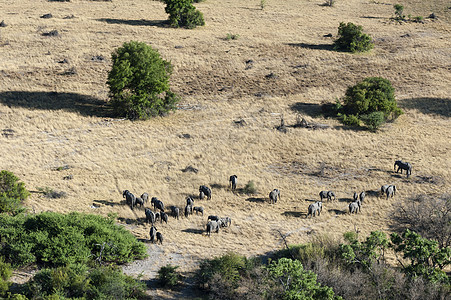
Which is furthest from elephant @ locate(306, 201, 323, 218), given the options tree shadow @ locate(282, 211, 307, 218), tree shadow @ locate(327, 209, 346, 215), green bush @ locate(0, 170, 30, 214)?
green bush @ locate(0, 170, 30, 214)

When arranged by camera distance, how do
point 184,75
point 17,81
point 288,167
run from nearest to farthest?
point 288,167 → point 17,81 → point 184,75

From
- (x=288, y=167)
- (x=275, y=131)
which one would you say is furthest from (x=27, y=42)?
(x=288, y=167)

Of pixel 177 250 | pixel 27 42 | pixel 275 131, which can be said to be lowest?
pixel 177 250

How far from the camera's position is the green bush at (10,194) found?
30000 mm

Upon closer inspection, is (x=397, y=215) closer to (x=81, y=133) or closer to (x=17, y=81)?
(x=81, y=133)

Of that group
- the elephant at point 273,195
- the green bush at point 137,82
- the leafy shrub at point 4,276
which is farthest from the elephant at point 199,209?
the green bush at point 137,82

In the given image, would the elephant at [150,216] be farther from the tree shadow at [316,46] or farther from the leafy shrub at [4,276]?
the tree shadow at [316,46]

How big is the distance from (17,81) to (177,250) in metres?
33.8

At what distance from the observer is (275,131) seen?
47125 mm

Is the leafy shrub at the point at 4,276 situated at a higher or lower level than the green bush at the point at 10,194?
lower

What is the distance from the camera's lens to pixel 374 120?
158ft

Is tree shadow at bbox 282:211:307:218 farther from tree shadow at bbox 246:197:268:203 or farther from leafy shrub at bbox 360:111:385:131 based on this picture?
leafy shrub at bbox 360:111:385:131

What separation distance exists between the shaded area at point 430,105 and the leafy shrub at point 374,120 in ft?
22.8

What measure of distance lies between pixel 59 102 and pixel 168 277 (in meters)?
30.8
